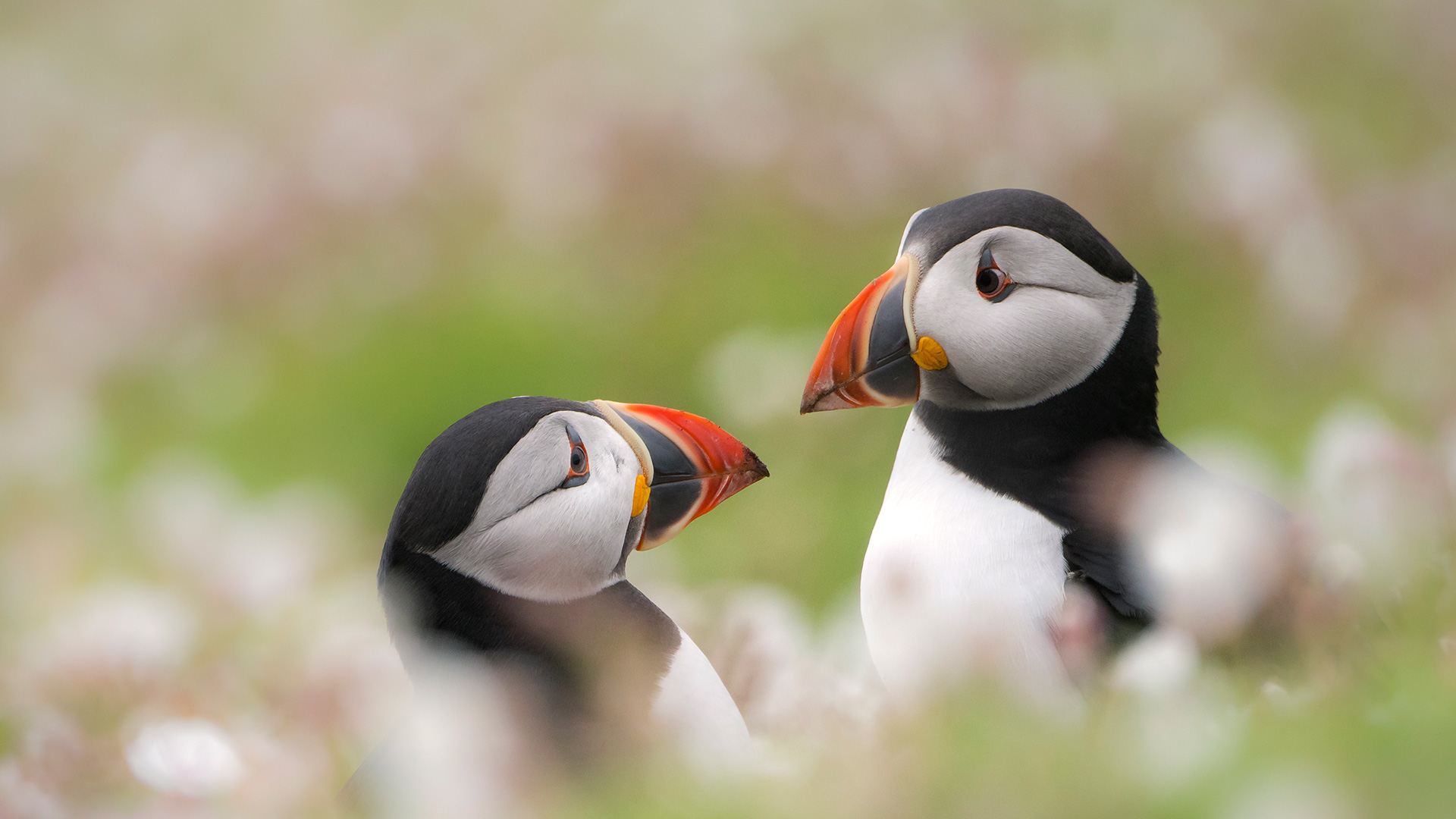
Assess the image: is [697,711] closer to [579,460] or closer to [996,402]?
[579,460]

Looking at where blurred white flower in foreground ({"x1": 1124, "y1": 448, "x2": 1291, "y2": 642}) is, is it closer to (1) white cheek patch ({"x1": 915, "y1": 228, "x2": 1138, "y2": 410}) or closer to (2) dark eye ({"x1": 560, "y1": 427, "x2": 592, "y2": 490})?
(1) white cheek patch ({"x1": 915, "y1": 228, "x2": 1138, "y2": 410})

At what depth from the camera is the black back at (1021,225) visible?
220 cm

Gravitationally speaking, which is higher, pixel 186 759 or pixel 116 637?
pixel 116 637

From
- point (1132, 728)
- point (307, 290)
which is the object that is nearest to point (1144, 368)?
point (1132, 728)

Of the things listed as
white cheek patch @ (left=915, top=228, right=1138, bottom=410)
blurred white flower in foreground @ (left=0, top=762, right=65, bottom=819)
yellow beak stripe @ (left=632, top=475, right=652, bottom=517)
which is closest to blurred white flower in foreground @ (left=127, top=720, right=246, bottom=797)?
blurred white flower in foreground @ (left=0, top=762, right=65, bottom=819)

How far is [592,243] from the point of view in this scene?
5.48 meters

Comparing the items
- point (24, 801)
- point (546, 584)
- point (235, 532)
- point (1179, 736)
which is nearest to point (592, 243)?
point (235, 532)

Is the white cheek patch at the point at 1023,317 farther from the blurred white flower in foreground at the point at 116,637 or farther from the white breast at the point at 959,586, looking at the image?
the blurred white flower in foreground at the point at 116,637

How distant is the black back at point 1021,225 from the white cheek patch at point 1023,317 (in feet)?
0.05

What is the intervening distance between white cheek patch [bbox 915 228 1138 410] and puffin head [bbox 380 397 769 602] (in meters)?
0.46

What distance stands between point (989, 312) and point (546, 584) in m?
0.88

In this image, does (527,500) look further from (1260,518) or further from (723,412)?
(723,412)

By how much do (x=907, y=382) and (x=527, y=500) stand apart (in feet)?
2.39

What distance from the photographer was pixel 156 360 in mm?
5578
